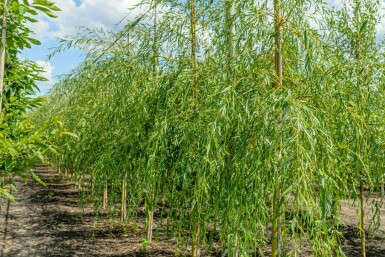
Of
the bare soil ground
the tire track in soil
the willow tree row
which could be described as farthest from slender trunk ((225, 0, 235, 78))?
the tire track in soil

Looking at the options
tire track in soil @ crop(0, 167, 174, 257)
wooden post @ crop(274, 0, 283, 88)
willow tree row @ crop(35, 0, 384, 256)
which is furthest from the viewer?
tire track in soil @ crop(0, 167, 174, 257)

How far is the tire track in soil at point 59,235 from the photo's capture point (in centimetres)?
614

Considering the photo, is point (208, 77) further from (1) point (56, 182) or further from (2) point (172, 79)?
(1) point (56, 182)

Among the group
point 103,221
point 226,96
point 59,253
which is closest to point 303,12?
point 226,96

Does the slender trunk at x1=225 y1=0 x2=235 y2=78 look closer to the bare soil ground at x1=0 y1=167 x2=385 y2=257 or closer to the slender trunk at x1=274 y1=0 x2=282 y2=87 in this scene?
the slender trunk at x1=274 y1=0 x2=282 y2=87

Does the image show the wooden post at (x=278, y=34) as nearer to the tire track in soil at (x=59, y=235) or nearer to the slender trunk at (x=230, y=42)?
the slender trunk at (x=230, y=42)

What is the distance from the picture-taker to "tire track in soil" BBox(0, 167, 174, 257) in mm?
6145

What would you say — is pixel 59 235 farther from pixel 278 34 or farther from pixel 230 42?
pixel 278 34

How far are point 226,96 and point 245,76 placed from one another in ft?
0.72

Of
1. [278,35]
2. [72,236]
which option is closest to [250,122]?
[278,35]

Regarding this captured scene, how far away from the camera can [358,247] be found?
6.67 metres

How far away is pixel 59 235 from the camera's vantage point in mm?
7062

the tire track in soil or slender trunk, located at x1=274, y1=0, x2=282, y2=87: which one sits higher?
slender trunk, located at x1=274, y1=0, x2=282, y2=87

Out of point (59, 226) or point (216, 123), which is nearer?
point (216, 123)
